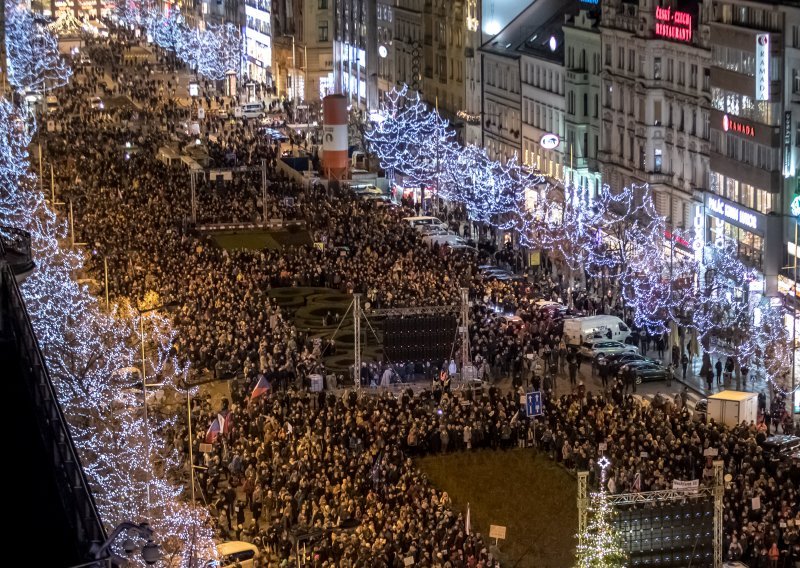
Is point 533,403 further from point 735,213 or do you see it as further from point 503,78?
point 503,78

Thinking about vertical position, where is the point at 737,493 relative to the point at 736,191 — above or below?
below

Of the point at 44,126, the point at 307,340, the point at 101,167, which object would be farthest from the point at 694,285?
the point at 44,126

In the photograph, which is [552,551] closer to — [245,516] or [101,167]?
[245,516]

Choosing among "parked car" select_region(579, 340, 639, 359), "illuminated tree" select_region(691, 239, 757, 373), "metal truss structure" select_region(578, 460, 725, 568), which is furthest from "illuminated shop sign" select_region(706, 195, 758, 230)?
"metal truss structure" select_region(578, 460, 725, 568)

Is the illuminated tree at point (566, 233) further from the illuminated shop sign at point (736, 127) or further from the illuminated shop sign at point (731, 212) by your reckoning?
the illuminated shop sign at point (736, 127)

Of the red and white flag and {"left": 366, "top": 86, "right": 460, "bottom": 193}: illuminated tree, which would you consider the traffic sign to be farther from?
{"left": 366, "top": 86, "right": 460, "bottom": 193}: illuminated tree

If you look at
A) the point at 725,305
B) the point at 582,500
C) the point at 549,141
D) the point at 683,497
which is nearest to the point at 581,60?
the point at 549,141

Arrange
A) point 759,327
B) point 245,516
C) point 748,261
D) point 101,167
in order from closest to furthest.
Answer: point 245,516 → point 759,327 → point 748,261 → point 101,167
